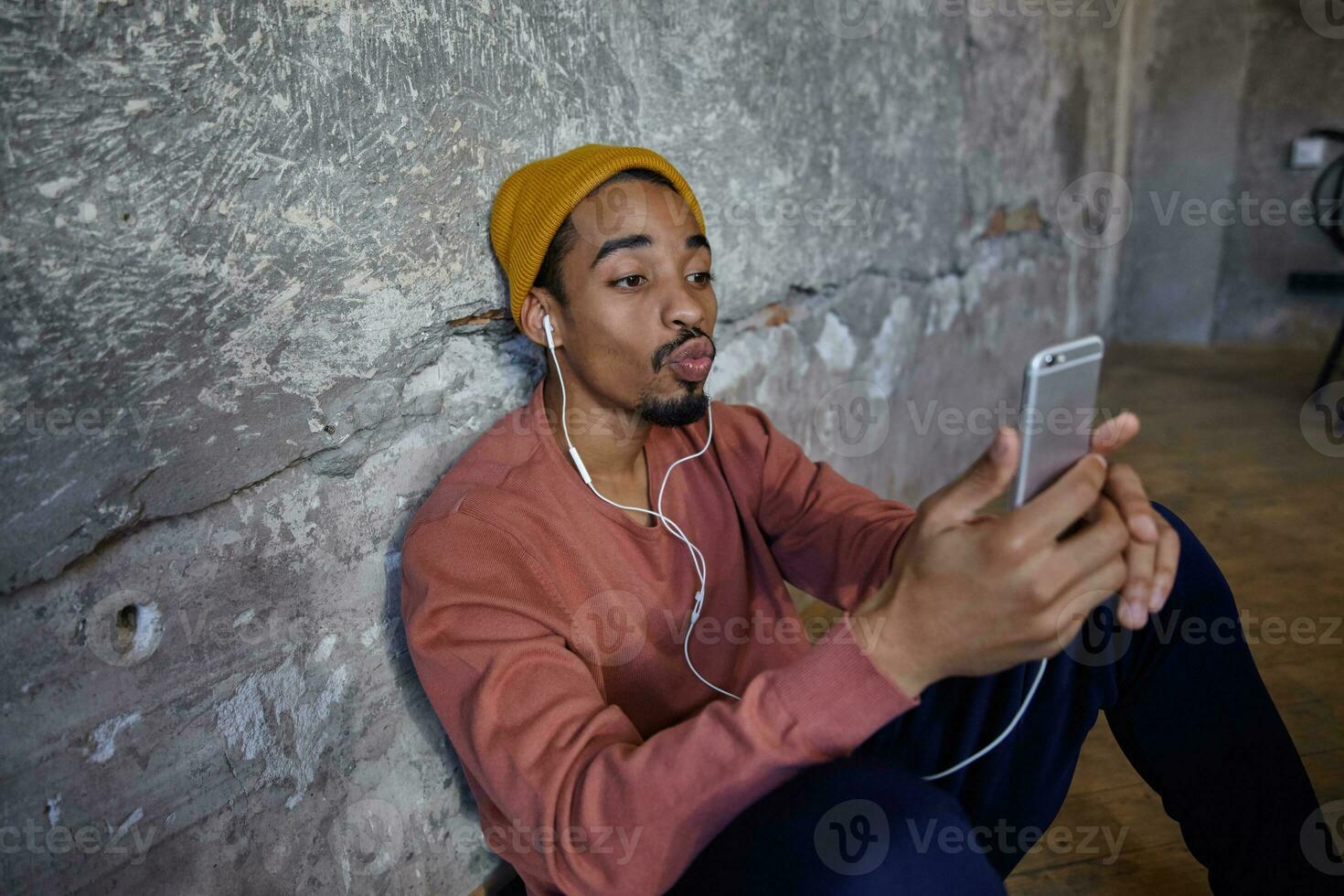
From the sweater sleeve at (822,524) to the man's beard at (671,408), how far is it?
224 mm

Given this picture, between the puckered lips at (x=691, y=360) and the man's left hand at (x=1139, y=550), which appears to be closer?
the man's left hand at (x=1139, y=550)

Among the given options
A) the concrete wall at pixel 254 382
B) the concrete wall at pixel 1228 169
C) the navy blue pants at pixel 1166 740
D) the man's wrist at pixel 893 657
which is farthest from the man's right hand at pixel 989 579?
the concrete wall at pixel 1228 169

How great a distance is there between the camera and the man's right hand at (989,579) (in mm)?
751

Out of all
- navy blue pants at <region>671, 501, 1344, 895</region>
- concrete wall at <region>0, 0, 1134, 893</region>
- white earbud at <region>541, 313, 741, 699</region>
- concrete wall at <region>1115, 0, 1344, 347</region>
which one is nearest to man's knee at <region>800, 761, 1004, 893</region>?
navy blue pants at <region>671, 501, 1344, 895</region>

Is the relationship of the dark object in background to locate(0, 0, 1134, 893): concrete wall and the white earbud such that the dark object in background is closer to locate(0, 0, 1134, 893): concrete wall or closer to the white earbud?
locate(0, 0, 1134, 893): concrete wall

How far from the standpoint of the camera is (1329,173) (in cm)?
504

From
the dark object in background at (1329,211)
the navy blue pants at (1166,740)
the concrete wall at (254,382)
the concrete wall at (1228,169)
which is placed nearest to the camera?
the concrete wall at (254,382)

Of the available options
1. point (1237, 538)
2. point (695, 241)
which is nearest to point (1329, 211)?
point (1237, 538)

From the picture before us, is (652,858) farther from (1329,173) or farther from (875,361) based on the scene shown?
(1329,173)

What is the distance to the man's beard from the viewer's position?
125 cm

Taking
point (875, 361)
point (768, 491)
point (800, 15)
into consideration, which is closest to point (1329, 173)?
point (875, 361)

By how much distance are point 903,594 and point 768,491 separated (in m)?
0.64

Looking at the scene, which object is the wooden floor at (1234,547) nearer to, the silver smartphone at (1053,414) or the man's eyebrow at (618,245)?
the silver smartphone at (1053,414)

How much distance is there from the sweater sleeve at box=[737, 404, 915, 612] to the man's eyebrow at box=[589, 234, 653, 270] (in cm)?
39
